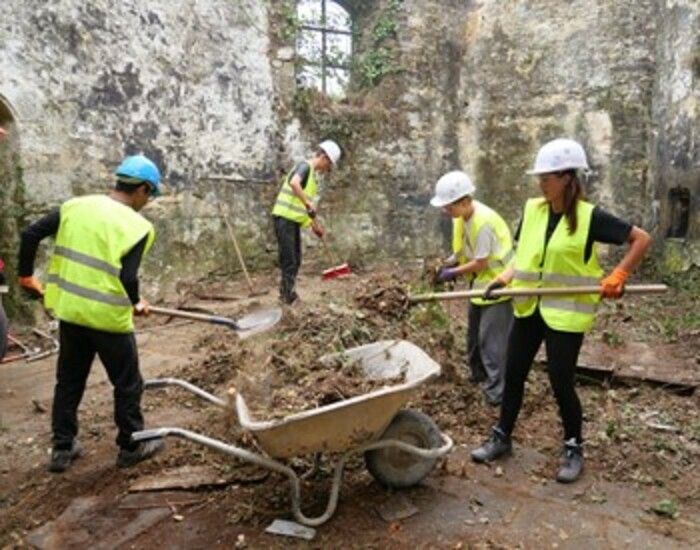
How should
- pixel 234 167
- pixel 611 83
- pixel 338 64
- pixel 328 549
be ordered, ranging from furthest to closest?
pixel 338 64 < pixel 611 83 < pixel 234 167 < pixel 328 549

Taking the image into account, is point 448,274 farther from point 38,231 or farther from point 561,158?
point 38,231

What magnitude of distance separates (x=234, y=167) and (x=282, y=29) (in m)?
2.18

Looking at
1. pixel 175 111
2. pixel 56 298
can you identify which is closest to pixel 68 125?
pixel 175 111

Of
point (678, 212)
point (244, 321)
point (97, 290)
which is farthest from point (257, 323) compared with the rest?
point (678, 212)

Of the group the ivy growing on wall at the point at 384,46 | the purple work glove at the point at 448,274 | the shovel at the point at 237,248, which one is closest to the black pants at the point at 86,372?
the purple work glove at the point at 448,274

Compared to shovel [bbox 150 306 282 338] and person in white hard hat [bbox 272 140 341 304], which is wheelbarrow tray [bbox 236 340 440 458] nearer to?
shovel [bbox 150 306 282 338]

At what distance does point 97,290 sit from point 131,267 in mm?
203

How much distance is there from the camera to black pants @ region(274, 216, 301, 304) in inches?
250

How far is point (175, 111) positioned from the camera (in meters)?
7.71

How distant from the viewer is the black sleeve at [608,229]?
295 cm

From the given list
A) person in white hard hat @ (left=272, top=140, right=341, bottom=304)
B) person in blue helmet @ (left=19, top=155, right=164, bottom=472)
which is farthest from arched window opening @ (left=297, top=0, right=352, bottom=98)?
person in blue helmet @ (left=19, top=155, right=164, bottom=472)

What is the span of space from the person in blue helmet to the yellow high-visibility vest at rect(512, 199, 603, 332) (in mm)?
2004

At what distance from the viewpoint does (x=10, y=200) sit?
6.19 m

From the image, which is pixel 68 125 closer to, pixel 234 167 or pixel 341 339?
pixel 234 167
